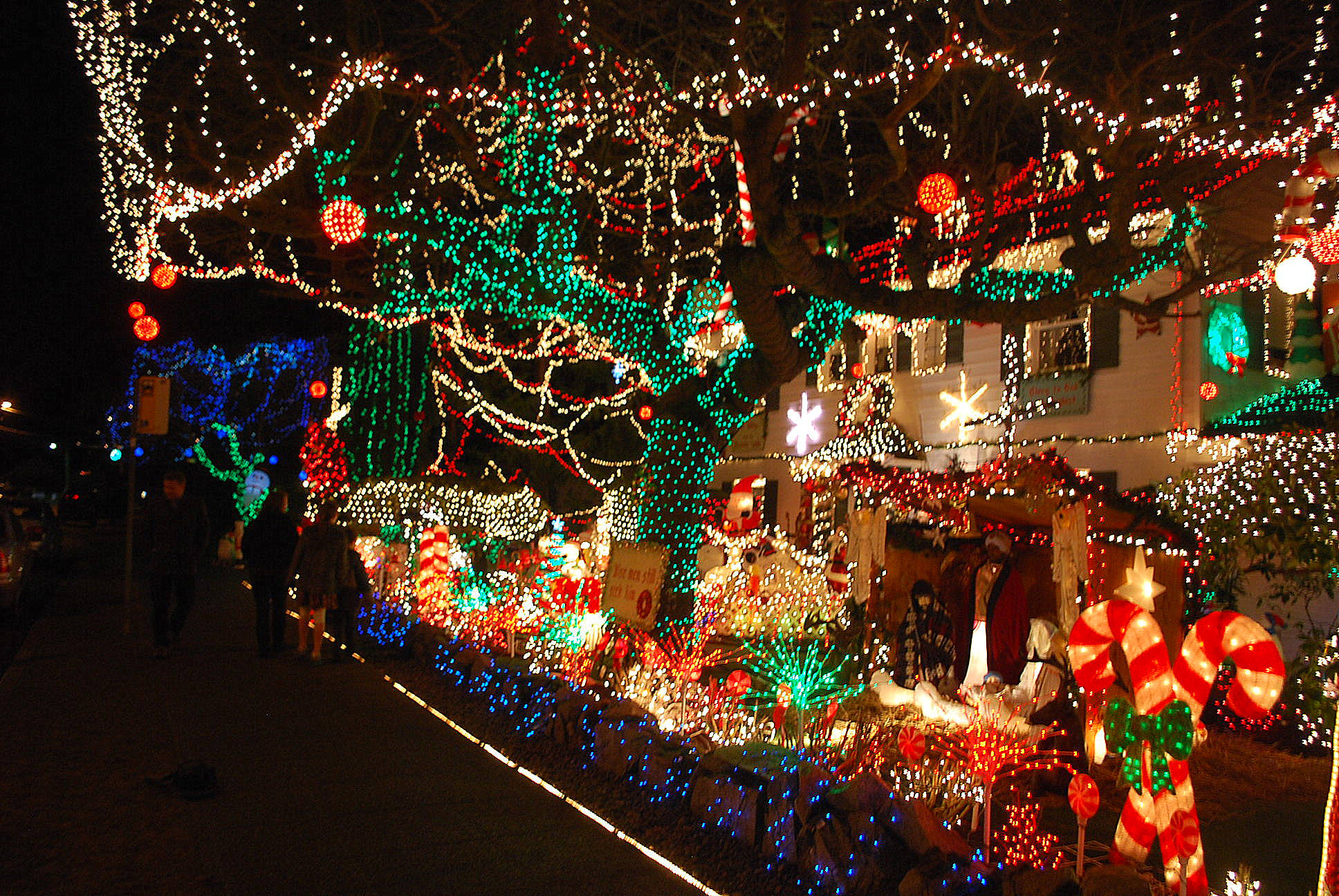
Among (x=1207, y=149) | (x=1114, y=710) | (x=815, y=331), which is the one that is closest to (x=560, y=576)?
(x=815, y=331)

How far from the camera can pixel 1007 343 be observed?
14.9 m

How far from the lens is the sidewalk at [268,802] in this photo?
437 centimetres

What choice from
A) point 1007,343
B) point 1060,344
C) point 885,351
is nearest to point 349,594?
point 1007,343

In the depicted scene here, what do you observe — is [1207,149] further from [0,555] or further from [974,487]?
[0,555]

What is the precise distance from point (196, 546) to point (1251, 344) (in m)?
13.2

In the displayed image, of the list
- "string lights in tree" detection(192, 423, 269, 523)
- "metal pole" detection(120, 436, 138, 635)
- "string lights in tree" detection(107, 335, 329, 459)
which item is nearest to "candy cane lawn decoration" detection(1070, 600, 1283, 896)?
"metal pole" detection(120, 436, 138, 635)

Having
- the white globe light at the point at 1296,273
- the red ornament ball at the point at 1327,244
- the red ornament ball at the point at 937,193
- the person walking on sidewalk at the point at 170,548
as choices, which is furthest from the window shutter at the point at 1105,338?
the person walking on sidewalk at the point at 170,548

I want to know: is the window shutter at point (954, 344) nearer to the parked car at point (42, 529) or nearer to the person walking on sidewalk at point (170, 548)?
the person walking on sidewalk at point (170, 548)

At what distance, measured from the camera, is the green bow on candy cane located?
13.2 feet

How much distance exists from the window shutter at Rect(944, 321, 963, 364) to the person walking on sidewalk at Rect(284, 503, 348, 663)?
1040cm

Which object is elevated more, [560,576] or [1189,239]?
[1189,239]

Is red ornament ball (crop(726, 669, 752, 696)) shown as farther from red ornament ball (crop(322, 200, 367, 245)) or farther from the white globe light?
red ornament ball (crop(322, 200, 367, 245))

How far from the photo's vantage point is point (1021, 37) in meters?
8.40

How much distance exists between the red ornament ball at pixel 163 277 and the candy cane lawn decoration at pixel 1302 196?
1141 centimetres
